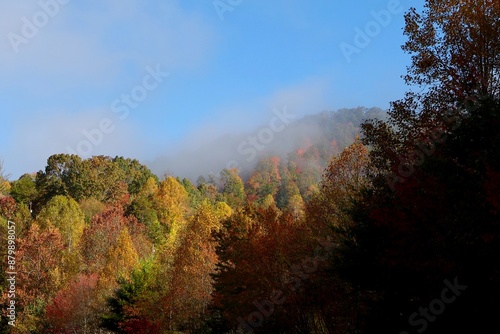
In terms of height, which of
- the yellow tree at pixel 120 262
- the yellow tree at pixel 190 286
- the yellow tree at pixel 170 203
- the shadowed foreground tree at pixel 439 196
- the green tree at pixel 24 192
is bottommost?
the shadowed foreground tree at pixel 439 196

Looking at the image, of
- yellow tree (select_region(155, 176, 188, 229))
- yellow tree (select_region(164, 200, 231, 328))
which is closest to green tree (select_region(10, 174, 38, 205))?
yellow tree (select_region(155, 176, 188, 229))

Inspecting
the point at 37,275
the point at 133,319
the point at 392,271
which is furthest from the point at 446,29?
the point at 37,275

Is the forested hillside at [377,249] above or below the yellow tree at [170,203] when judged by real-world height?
below

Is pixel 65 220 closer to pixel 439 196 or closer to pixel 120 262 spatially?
pixel 120 262

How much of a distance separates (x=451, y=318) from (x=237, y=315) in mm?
13832

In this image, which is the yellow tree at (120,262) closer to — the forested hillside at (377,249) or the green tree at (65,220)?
the forested hillside at (377,249)

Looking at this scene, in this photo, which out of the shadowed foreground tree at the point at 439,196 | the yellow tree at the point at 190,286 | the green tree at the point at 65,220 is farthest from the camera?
the green tree at the point at 65,220

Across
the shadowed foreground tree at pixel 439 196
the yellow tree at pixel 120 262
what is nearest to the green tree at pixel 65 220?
the yellow tree at pixel 120 262

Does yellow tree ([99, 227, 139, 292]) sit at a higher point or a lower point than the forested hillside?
higher

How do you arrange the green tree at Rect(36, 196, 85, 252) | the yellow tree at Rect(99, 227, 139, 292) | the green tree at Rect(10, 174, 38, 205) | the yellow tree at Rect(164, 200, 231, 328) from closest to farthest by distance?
the yellow tree at Rect(164, 200, 231, 328), the yellow tree at Rect(99, 227, 139, 292), the green tree at Rect(36, 196, 85, 252), the green tree at Rect(10, 174, 38, 205)

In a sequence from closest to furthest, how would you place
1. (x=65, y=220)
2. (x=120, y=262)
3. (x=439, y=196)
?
1. (x=439, y=196)
2. (x=120, y=262)
3. (x=65, y=220)

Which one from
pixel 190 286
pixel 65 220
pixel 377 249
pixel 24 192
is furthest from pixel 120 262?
pixel 24 192

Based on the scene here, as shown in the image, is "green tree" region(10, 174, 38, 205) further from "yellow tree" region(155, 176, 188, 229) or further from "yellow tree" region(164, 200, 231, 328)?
"yellow tree" region(164, 200, 231, 328)

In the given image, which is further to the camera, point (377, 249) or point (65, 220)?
point (65, 220)
